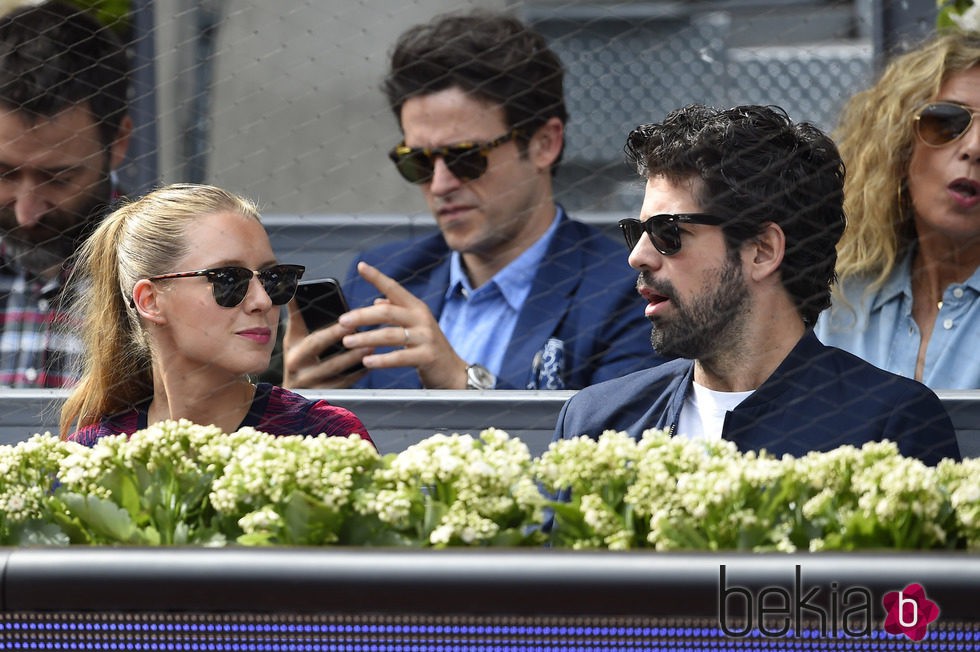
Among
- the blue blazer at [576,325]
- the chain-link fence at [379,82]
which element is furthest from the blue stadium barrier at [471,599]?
the chain-link fence at [379,82]

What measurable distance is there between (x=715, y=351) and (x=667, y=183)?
0.30 m

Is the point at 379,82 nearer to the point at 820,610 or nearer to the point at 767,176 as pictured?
the point at 767,176

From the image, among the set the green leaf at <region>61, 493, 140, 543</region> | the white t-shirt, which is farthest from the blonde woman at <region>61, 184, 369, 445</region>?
the green leaf at <region>61, 493, 140, 543</region>

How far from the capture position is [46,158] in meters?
2.96

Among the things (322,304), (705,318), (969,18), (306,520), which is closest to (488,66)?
(322,304)

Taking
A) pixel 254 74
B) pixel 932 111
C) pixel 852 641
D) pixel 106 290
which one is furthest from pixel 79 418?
pixel 254 74

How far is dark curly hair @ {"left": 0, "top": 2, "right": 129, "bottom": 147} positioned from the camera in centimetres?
296

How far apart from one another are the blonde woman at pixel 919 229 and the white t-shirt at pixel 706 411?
1.77 ft

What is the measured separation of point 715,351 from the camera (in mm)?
2262

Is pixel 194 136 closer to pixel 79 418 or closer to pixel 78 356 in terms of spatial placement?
pixel 78 356

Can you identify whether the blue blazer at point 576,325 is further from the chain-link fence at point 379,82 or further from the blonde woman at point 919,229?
the chain-link fence at point 379,82

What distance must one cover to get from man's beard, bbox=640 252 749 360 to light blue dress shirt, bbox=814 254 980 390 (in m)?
0.51

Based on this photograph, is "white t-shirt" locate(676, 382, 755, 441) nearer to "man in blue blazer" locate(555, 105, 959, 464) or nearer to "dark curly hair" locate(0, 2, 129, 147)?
"man in blue blazer" locate(555, 105, 959, 464)

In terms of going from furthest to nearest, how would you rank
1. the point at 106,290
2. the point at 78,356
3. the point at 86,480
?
1. the point at 78,356
2. the point at 106,290
3. the point at 86,480
